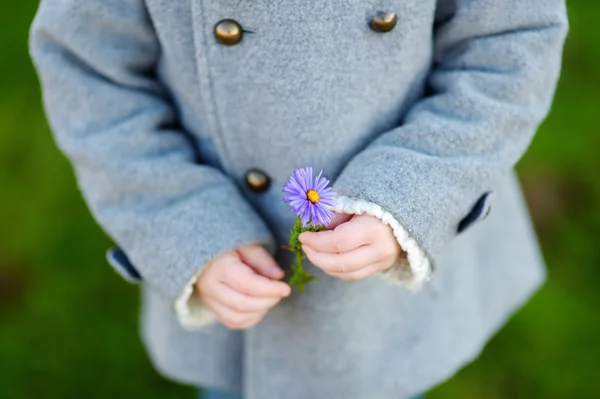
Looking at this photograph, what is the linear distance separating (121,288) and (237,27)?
1180 millimetres

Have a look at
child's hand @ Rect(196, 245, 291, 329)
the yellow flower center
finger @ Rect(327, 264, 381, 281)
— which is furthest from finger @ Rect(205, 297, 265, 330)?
the yellow flower center

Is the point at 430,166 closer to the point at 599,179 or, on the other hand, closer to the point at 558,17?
the point at 558,17

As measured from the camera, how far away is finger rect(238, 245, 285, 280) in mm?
880

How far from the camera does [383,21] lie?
2.61 ft

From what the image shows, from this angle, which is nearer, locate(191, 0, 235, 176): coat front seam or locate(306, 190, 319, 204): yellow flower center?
locate(306, 190, 319, 204): yellow flower center

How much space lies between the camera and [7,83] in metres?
2.24

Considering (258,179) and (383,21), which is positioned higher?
(383,21)

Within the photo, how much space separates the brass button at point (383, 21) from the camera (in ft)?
2.61

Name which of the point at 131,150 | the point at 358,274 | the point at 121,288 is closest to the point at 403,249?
the point at 358,274

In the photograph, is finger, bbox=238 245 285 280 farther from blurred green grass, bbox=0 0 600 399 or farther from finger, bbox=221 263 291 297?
blurred green grass, bbox=0 0 600 399

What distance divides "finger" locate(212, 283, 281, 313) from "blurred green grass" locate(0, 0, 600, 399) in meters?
0.90

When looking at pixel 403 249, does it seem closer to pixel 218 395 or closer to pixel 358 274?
pixel 358 274

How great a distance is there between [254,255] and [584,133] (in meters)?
1.43

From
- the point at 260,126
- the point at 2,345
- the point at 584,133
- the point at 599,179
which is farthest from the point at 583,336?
the point at 2,345
